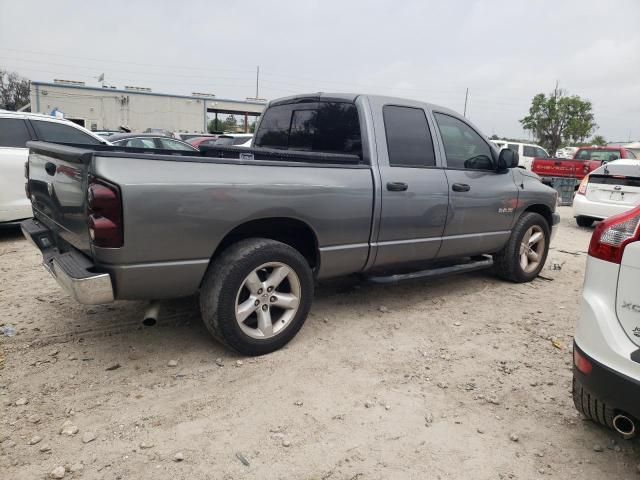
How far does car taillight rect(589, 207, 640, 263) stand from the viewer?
2.17 meters

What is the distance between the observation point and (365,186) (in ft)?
12.1

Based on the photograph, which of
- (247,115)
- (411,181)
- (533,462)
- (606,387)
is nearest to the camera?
(606,387)

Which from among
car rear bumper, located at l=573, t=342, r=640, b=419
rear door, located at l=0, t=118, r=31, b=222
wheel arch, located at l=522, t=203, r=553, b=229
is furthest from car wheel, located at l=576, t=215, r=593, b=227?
rear door, located at l=0, t=118, r=31, b=222

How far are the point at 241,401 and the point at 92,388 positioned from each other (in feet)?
3.05

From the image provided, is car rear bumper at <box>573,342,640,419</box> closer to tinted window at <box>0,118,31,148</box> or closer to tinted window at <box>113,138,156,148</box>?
tinted window at <box>0,118,31,148</box>

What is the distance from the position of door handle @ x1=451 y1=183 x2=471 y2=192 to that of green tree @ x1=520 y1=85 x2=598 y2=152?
37.8 m

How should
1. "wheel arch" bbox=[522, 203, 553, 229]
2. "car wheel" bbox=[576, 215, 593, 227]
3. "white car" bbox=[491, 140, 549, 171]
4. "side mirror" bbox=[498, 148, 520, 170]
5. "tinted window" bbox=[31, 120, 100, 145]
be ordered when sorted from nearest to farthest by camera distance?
1. "side mirror" bbox=[498, 148, 520, 170]
2. "wheel arch" bbox=[522, 203, 553, 229]
3. "tinted window" bbox=[31, 120, 100, 145]
4. "car wheel" bbox=[576, 215, 593, 227]
5. "white car" bbox=[491, 140, 549, 171]

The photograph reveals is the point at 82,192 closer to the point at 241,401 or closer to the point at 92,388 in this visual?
the point at 92,388

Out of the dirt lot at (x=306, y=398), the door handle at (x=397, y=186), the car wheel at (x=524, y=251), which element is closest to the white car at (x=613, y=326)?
the dirt lot at (x=306, y=398)

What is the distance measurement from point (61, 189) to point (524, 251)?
4569 mm

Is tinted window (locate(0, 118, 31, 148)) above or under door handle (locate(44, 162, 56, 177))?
above

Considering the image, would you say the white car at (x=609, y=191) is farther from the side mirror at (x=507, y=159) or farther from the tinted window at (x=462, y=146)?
the tinted window at (x=462, y=146)

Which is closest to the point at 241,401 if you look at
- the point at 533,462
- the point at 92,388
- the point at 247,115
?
the point at 92,388

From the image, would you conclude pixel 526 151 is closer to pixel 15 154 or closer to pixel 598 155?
pixel 598 155
